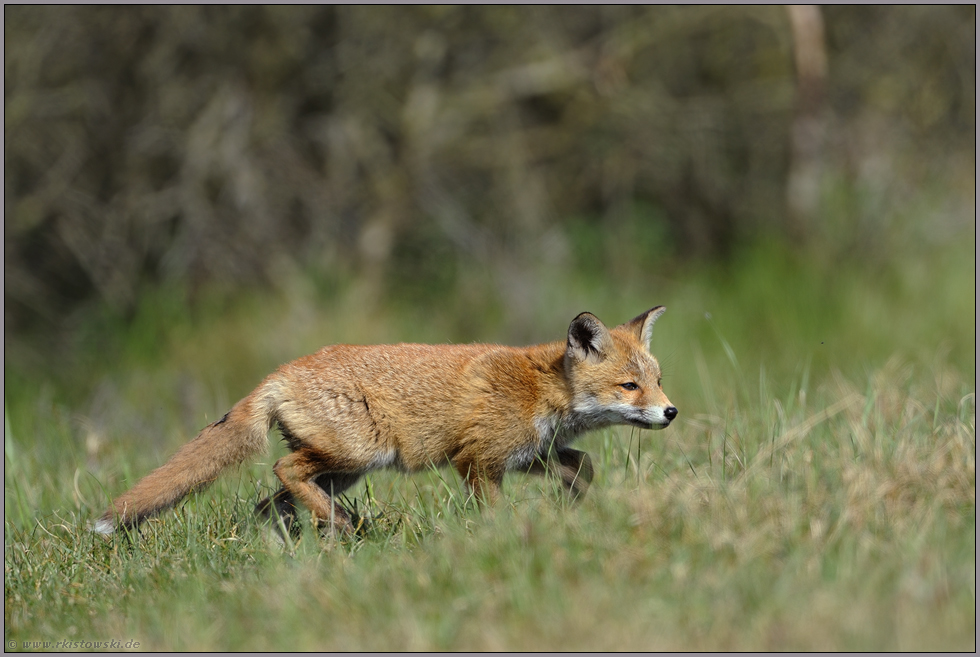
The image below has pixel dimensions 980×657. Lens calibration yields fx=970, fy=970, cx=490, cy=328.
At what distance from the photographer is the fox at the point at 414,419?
16.8ft

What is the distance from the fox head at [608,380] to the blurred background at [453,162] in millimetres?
6697

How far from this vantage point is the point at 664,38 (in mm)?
15062

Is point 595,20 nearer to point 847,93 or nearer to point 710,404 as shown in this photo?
point 847,93

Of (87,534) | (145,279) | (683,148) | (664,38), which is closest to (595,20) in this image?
(664,38)

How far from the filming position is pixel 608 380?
5.39 meters

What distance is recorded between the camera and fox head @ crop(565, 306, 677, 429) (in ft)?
17.4

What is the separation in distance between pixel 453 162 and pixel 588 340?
9.77m

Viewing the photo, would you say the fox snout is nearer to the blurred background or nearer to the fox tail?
the fox tail

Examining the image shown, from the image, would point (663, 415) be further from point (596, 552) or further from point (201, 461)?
point (201, 461)

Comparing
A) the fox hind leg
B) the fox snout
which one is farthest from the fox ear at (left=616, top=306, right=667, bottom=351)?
the fox hind leg

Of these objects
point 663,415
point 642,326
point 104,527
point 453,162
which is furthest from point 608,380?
point 453,162

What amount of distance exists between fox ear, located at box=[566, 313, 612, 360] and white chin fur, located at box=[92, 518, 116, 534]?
8.44 feet

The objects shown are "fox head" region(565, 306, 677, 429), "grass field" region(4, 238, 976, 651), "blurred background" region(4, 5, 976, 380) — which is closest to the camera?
"grass field" region(4, 238, 976, 651)

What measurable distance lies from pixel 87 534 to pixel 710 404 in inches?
151
